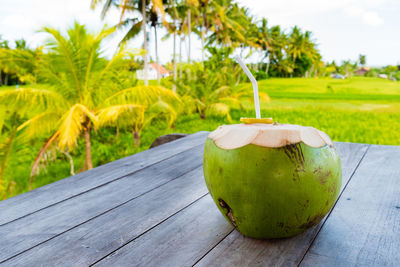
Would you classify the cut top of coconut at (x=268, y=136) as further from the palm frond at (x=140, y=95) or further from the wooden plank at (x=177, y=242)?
the palm frond at (x=140, y=95)

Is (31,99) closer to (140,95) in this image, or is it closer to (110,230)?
(140,95)

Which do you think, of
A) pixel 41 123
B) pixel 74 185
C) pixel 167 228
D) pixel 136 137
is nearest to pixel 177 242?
pixel 167 228

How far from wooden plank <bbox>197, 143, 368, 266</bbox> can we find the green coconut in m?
0.02

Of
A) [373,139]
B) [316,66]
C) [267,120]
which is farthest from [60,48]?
[316,66]

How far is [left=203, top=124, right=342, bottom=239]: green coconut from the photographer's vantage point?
0.44 metres

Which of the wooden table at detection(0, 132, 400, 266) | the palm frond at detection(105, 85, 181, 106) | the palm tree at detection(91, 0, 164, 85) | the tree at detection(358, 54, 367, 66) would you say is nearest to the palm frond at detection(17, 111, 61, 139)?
the palm frond at detection(105, 85, 181, 106)

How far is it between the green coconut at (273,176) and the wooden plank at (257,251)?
2 centimetres

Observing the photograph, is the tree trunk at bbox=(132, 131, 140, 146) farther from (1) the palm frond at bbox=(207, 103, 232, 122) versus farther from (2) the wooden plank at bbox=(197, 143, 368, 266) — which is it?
(2) the wooden plank at bbox=(197, 143, 368, 266)

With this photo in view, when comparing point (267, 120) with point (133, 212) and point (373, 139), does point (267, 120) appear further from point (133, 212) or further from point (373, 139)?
point (373, 139)

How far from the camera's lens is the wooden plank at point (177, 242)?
1.54 ft

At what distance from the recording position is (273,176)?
0.44 m

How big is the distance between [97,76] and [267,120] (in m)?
3.16

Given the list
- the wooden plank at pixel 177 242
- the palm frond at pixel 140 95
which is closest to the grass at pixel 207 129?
the palm frond at pixel 140 95

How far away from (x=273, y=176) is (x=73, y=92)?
11.0 feet
